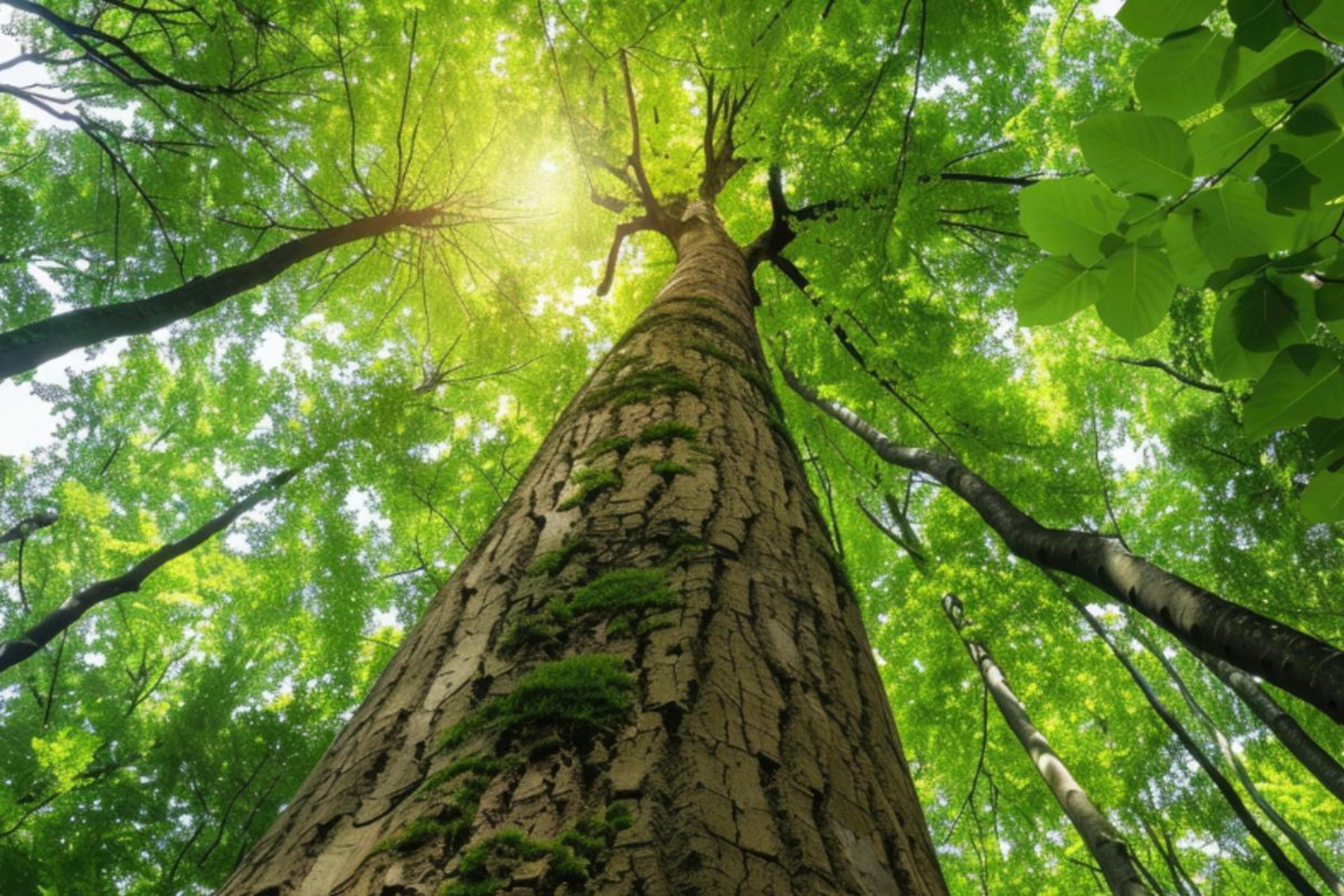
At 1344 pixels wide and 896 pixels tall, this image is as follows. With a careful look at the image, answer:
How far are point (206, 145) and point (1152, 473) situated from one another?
50.1 feet

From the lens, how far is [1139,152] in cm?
84

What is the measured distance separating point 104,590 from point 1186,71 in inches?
314

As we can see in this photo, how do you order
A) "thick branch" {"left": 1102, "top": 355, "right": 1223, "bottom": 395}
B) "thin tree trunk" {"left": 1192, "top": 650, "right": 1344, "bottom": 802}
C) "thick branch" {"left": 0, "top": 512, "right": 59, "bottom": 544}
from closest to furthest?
"thin tree trunk" {"left": 1192, "top": 650, "right": 1344, "bottom": 802}
"thick branch" {"left": 0, "top": 512, "right": 59, "bottom": 544}
"thick branch" {"left": 1102, "top": 355, "right": 1223, "bottom": 395}

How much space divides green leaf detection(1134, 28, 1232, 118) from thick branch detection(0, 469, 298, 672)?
7599 mm

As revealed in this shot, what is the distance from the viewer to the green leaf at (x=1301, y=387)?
894mm

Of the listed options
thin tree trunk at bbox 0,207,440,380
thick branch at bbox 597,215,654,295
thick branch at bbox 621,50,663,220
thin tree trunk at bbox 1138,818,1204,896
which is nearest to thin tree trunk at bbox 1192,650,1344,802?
thin tree trunk at bbox 1138,818,1204,896

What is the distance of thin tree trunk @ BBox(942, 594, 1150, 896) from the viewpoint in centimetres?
349

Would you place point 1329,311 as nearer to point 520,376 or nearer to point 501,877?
point 501,877

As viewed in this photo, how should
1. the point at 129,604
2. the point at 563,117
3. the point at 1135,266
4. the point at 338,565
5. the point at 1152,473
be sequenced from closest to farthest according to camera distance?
the point at 1135,266 < the point at 563,117 < the point at 338,565 < the point at 129,604 < the point at 1152,473

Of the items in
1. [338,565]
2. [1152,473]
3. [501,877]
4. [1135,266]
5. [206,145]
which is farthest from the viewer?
[1152,473]

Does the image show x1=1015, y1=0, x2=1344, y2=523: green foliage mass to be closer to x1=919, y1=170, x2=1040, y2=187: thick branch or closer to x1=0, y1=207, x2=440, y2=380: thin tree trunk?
x1=0, y1=207, x2=440, y2=380: thin tree trunk

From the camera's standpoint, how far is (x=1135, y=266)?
Result: 942 mm

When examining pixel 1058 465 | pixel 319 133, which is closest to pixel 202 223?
pixel 319 133

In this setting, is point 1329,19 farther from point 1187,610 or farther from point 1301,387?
point 1187,610
